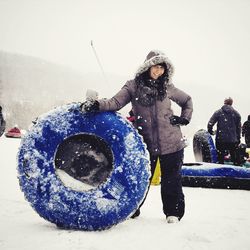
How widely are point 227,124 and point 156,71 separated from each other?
3988mm

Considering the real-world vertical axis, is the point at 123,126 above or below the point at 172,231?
above

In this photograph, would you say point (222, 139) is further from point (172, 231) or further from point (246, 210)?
point (172, 231)

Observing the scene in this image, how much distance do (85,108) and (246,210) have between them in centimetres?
230

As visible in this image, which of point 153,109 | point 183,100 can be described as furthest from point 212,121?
point 153,109

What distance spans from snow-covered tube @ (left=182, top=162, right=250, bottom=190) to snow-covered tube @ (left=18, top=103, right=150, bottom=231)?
8.83ft

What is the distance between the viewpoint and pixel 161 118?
9.27ft

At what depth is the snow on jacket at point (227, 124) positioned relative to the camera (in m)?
6.43

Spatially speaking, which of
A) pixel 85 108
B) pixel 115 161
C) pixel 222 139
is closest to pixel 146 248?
pixel 115 161

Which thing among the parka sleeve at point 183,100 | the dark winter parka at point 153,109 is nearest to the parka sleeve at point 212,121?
the parka sleeve at point 183,100

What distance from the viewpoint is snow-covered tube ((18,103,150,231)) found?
231 centimetres

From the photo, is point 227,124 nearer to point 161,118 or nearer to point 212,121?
point 212,121

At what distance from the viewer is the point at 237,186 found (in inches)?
190

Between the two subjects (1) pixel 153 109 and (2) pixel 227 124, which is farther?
(2) pixel 227 124

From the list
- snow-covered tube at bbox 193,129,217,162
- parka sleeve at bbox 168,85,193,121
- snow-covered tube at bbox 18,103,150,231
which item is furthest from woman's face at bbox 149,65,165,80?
snow-covered tube at bbox 193,129,217,162
